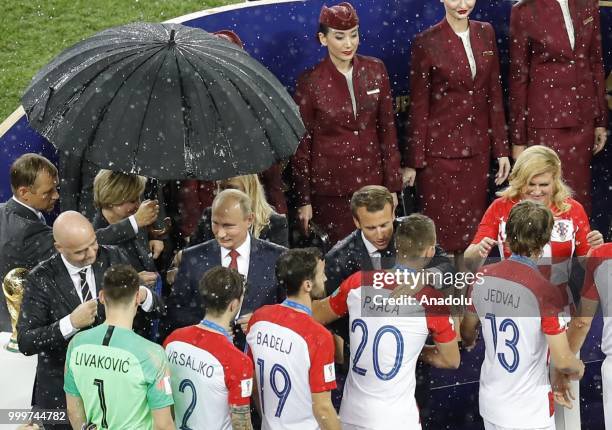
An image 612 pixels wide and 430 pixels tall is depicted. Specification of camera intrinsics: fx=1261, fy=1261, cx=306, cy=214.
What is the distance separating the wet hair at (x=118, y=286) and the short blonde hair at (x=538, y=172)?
230 cm

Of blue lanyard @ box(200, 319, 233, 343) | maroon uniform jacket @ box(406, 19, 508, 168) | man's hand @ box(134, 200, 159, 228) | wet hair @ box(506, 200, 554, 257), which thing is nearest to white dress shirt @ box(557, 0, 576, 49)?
maroon uniform jacket @ box(406, 19, 508, 168)

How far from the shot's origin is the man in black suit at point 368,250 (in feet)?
19.1

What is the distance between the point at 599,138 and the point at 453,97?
1052mm

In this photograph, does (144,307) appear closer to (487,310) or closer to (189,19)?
(487,310)

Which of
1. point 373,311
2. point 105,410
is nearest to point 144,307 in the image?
point 105,410

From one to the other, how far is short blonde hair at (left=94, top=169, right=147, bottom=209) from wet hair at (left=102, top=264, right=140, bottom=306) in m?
1.13

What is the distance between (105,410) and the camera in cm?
496

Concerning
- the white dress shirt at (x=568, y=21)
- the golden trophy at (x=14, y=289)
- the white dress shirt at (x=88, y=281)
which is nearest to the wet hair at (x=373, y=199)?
the white dress shirt at (x=88, y=281)

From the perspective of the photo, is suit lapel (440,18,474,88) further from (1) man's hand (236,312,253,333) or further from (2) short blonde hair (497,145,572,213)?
(1) man's hand (236,312,253,333)

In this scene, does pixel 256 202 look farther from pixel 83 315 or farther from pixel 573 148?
pixel 573 148

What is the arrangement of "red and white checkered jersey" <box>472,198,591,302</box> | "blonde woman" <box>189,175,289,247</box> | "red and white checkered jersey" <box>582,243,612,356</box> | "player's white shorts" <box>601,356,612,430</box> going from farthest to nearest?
"red and white checkered jersey" <box>472,198,591,302</box>, "blonde woman" <box>189,175,289,247</box>, "player's white shorts" <box>601,356,612,430</box>, "red and white checkered jersey" <box>582,243,612,356</box>

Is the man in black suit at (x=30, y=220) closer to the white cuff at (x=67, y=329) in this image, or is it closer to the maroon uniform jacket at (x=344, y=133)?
the white cuff at (x=67, y=329)

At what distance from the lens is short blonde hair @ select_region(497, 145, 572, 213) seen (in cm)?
632

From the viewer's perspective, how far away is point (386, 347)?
17.7 ft
